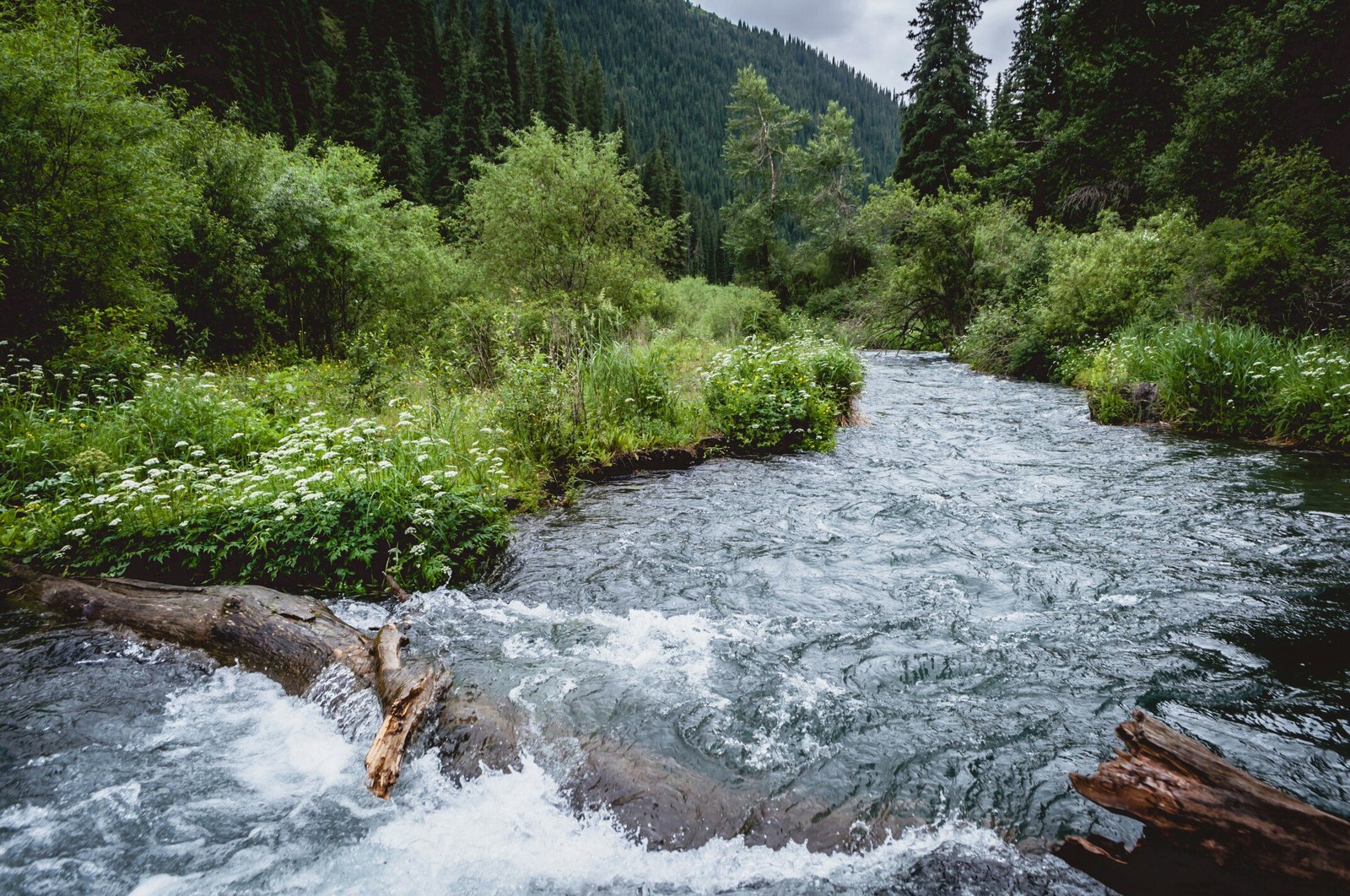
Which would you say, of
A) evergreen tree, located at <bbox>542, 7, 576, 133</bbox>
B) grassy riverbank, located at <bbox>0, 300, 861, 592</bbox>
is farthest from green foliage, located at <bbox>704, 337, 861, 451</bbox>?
evergreen tree, located at <bbox>542, 7, 576, 133</bbox>

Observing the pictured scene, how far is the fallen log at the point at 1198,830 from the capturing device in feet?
6.23

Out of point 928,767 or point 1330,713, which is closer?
point 928,767

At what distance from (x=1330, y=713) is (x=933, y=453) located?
633 cm

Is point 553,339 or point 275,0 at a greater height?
point 275,0

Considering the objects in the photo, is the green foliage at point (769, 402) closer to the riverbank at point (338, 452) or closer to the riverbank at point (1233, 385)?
the riverbank at point (338, 452)

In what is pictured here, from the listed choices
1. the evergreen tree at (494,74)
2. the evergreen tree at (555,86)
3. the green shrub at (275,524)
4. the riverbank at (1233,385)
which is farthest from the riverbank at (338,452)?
the evergreen tree at (555,86)

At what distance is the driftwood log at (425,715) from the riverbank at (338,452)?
415 mm

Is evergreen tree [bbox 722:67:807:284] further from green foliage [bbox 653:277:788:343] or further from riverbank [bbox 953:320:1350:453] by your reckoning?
riverbank [bbox 953:320:1350:453]

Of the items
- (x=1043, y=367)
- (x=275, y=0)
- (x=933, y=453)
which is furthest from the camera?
(x=275, y=0)

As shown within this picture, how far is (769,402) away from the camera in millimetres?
9828

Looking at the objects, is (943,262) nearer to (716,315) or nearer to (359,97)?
(716,315)

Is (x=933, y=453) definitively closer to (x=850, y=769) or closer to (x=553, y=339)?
(x=553, y=339)

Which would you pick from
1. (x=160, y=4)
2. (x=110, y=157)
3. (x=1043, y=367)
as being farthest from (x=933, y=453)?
(x=160, y=4)

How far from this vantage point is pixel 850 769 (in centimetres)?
289
